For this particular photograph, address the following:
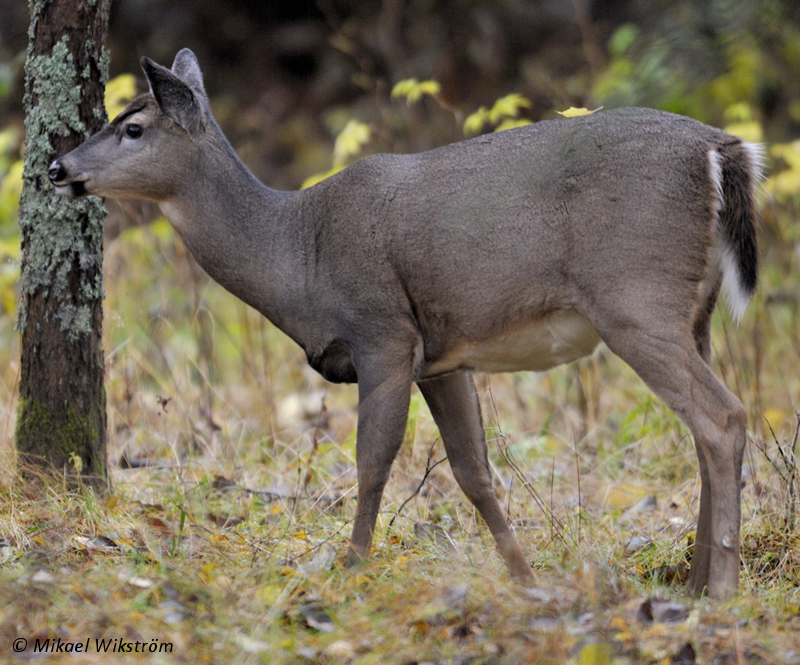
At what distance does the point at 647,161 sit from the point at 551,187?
40 cm

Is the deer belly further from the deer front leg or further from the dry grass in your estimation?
the dry grass

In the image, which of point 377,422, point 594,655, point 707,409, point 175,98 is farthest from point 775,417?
point 175,98

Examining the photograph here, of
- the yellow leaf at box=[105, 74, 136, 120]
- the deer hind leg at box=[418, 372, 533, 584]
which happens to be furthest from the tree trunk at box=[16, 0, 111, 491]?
the deer hind leg at box=[418, 372, 533, 584]

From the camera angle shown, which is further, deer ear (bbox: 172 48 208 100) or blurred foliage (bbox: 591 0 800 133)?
deer ear (bbox: 172 48 208 100)

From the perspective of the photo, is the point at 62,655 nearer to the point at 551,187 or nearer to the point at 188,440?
the point at 551,187

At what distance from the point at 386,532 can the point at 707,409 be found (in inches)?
61.9

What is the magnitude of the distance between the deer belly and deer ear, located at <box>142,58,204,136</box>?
1.58m

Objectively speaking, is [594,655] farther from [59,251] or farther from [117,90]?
[117,90]

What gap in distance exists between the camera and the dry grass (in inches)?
A: 125

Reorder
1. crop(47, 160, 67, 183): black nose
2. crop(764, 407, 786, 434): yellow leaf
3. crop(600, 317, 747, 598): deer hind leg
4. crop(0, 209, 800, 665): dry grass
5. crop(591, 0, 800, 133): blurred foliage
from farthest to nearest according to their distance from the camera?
1. crop(764, 407, 786, 434): yellow leaf
2. crop(47, 160, 67, 183): black nose
3. crop(600, 317, 747, 598): deer hind leg
4. crop(0, 209, 800, 665): dry grass
5. crop(591, 0, 800, 133): blurred foliage

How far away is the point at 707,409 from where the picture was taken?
157 inches

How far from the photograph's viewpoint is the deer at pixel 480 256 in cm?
400

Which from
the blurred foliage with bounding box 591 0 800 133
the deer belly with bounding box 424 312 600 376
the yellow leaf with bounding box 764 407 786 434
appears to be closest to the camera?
the blurred foliage with bounding box 591 0 800 133

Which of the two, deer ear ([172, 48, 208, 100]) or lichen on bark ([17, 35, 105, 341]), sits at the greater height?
deer ear ([172, 48, 208, 100])
